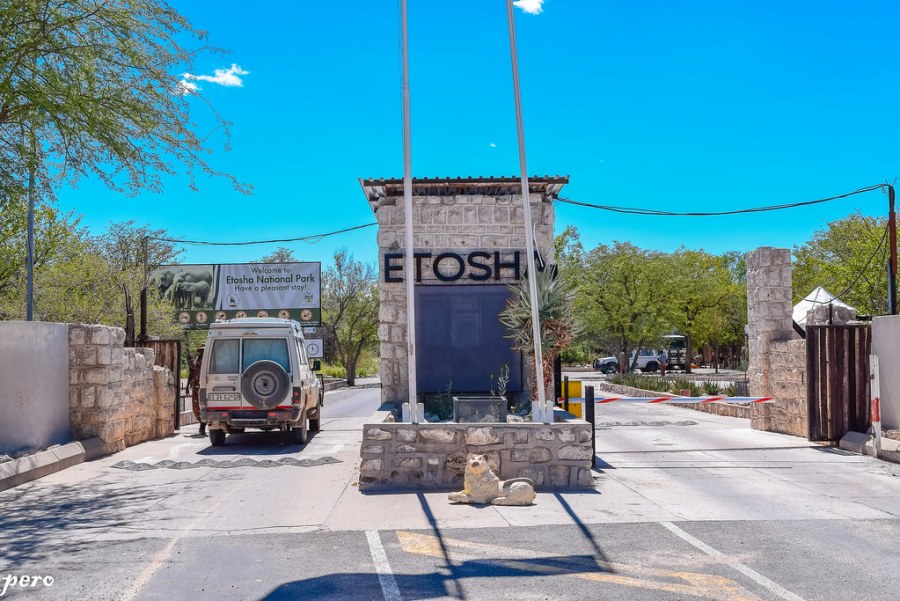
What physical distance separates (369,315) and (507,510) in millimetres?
40895

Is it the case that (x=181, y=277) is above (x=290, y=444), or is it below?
above

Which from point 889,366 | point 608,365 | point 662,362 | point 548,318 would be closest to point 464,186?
point 548,318

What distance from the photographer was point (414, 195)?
46.6 ft

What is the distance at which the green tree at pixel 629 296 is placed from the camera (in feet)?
137

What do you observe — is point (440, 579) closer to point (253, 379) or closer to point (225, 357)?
point (253, 379)

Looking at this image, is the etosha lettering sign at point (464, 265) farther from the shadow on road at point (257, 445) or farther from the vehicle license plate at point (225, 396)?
the shadow on road at point (257, 445)

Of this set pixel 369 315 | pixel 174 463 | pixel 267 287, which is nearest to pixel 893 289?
pixel 174 463

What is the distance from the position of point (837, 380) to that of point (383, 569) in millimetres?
10196

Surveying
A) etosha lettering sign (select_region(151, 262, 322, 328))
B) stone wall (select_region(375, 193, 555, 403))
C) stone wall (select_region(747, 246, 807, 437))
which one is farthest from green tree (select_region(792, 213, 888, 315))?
etosha lettering sign (select_region(151, 262, 322, 328))

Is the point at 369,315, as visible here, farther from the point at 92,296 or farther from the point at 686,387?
the point at 686,387

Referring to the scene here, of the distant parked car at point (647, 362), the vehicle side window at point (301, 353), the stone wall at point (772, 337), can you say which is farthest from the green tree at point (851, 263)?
the vehicle side window at point (301, 353)

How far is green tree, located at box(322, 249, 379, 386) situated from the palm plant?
120 feet

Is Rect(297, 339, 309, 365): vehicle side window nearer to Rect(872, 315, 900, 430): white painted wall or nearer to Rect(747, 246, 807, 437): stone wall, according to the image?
Rect(747, 246, 807, 437): stone wall

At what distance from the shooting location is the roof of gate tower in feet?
45.3
